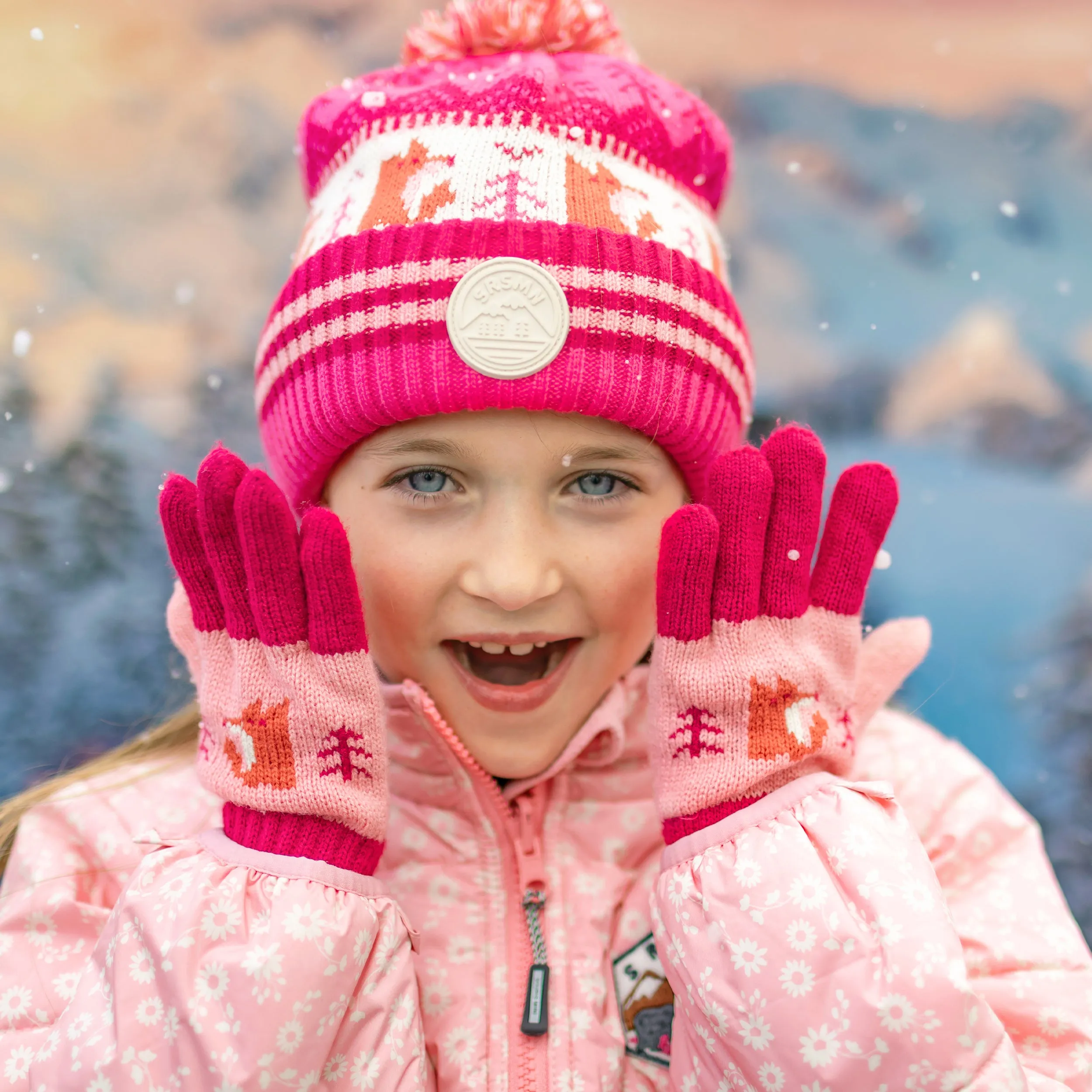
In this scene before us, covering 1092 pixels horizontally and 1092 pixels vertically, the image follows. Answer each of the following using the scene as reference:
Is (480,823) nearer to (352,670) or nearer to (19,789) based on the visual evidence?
(352,670)

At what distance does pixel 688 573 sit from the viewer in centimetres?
114

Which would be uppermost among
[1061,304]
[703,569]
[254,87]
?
[254,87]

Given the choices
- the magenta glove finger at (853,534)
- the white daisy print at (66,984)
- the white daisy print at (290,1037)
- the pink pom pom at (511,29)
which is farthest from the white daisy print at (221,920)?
the pink pom pom at (511,29)

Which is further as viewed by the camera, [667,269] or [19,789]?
[19,789]

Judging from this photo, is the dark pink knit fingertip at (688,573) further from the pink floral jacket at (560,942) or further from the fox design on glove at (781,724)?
the pink floral jacket at (560,942)

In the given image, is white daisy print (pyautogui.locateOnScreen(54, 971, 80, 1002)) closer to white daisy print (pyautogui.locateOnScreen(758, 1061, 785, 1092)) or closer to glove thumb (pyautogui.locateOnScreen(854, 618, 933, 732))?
white daisy print (pyautogui.locateOnScreen(758, 1061, 785, 1092))

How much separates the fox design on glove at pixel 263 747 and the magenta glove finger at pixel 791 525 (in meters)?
0.56

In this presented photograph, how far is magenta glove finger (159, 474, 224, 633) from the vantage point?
1164 millimetres

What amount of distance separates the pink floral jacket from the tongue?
0.11 m

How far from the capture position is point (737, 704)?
1.14 metres

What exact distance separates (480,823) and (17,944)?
57cm

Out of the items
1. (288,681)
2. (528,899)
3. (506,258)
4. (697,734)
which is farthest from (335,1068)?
(506,258)

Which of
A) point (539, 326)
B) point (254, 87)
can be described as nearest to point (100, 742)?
point (539, 326)

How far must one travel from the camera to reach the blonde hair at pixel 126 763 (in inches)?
56.6
